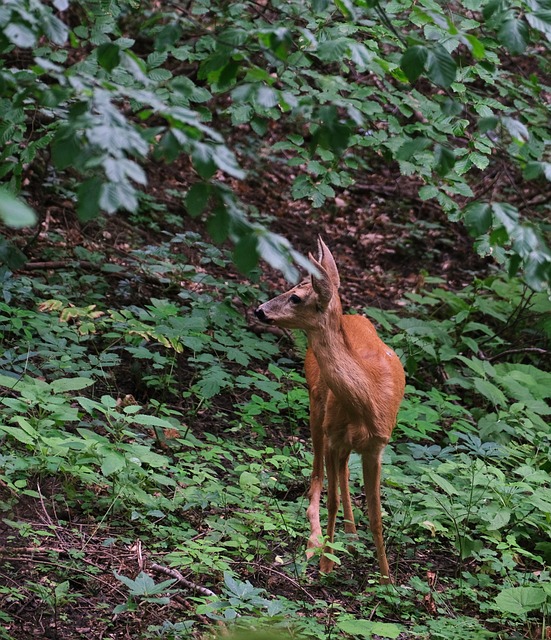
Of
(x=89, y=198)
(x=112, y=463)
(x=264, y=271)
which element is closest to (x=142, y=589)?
(x=112, y=463)

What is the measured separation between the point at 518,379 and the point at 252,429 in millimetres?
2587

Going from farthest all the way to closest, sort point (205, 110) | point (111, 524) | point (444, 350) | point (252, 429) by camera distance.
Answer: point (444, 350)
point (252, 429)
point (111, 524)
point (205, 110)

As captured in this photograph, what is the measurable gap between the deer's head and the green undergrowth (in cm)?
98

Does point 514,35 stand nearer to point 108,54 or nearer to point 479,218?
point 479,218

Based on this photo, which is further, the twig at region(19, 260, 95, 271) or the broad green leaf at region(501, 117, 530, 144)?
the twig at region(19, 260, 95, 271)

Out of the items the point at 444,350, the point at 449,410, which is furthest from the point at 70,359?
the point at 444,350

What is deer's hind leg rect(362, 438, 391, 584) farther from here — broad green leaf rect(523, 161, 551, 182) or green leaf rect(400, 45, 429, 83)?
green leaf rect(400, 45, 429, 83)

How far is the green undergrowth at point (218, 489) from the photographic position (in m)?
4.13

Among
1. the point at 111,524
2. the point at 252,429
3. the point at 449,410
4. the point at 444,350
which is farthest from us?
the point at 444,350

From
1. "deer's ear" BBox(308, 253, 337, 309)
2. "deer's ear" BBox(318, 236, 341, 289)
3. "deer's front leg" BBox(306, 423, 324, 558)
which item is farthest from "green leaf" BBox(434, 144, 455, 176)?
"deer's front leg" BBox(306, 423, 324, 558)

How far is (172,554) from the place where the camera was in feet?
14.1

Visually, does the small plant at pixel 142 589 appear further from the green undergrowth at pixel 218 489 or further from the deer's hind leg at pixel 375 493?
the deer's hind leg at pixel 375 493

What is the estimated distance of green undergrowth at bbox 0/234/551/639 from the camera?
163 inches

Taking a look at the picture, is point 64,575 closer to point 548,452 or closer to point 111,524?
point 111,524
